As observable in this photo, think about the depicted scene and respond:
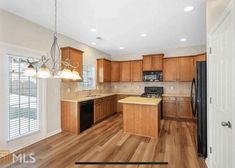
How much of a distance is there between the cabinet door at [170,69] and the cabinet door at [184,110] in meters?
0.99

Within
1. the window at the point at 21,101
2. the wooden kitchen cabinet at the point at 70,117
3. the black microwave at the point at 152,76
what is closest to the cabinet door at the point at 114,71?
the black microwave at the point at 152,76

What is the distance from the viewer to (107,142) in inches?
126

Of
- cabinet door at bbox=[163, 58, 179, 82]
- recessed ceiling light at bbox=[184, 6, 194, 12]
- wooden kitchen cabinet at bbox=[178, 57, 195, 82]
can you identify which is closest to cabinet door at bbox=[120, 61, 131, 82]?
cabinet door at bbox=[163, 58, 179, 82]

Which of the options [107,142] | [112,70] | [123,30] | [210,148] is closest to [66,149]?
[107,142]

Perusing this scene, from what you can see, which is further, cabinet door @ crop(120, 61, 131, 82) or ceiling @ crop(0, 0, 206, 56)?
cabinet door @ crop(120, 61, 131, 82)

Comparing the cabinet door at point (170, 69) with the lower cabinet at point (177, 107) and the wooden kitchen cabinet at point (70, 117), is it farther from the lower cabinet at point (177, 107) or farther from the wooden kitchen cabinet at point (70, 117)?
the wooden kitchen cabinet at point (70, 117)

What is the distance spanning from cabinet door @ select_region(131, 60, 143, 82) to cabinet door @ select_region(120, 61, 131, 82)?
150mm

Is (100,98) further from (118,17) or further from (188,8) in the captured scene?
(188,8)

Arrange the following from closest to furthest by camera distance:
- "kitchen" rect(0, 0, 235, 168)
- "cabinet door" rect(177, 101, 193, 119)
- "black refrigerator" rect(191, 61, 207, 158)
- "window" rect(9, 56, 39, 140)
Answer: "kitchen" rect(0, 0, 235, 168), "black refrigerator" rect(191, 61, 207, 158), "window" rect(9, 56, 39, 140), "cabinet door" rect(177, 101, 193, 119)

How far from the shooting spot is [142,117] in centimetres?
363

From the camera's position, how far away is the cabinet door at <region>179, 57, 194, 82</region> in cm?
511

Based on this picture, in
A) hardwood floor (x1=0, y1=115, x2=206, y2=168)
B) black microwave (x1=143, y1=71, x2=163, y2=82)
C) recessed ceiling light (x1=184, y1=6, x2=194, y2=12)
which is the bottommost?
hardwood floor (x1=0, y1=115, x2=206, y2=168)

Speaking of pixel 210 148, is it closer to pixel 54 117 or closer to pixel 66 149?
pixel 66 149

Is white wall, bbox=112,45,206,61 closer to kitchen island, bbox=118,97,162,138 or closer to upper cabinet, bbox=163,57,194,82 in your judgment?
upper cabinet, bbox=163,57,194,82
